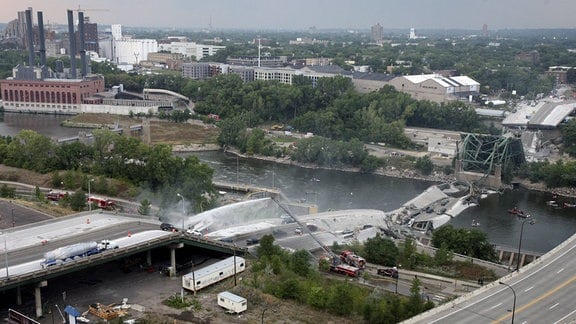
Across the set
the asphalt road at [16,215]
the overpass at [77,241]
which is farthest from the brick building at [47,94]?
the overpass at [77,241]

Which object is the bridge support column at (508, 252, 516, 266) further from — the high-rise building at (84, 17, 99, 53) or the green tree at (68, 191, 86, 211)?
the high-rise building at (84, 17, 99, 53)

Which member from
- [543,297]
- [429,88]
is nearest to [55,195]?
[543,297]

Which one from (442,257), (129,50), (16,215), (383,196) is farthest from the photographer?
(129,50)

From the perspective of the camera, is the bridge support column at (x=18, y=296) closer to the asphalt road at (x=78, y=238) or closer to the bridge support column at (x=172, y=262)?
the asphalt road at (x=78, y=238)

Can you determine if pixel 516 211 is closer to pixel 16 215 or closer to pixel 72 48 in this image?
pixel 16 215

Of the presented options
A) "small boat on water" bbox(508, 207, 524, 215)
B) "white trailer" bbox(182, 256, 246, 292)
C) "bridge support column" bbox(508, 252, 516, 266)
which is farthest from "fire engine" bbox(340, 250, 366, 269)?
"small boat on water" bbox(508, 207, 524, 215)
